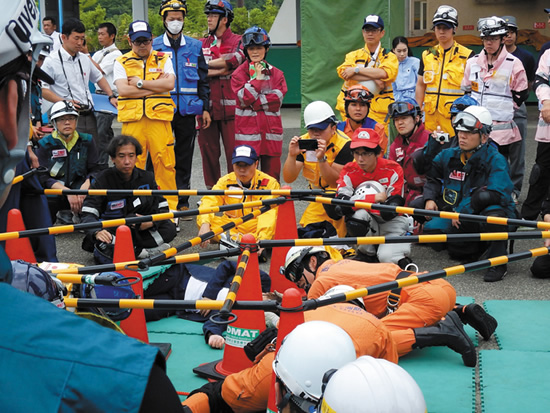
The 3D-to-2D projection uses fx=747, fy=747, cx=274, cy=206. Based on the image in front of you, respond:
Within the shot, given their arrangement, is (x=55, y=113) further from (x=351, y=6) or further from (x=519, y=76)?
(x=519, y=76)

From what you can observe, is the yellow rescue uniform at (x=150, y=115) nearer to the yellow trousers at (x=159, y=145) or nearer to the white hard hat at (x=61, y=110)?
the yellow trousers at (x=159, y=145)

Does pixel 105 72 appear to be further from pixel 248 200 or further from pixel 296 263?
pixel 296 263

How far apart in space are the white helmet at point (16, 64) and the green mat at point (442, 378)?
3.43 meters

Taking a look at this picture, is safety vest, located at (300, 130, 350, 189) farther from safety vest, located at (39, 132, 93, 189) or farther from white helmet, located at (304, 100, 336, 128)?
safety vest, located at (39, 132, 93, 189)

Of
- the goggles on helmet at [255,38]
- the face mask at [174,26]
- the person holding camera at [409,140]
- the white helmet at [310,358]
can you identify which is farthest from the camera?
the face mask at [174,26]

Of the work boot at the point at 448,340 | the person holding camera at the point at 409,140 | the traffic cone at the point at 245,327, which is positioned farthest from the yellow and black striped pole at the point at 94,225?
the person holding camera at the point at 409,140

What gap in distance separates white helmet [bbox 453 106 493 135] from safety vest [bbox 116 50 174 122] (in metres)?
3.26

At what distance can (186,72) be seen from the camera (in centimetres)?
870

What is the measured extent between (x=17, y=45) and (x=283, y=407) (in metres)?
2.21

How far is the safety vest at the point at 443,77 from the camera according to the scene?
867 centimetres

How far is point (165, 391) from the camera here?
989 mm

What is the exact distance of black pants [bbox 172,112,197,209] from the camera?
352 inches

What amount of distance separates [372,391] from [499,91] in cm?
647

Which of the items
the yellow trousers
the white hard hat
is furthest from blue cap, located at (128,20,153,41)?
the white hard hat
